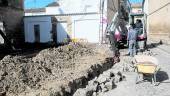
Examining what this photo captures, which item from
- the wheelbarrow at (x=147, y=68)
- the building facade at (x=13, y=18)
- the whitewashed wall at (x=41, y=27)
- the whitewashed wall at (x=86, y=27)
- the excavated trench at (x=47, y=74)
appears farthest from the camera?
the whitewashed wall at (x=41, y=27)

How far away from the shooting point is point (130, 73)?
14.7 metres

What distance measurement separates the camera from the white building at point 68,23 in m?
32.2

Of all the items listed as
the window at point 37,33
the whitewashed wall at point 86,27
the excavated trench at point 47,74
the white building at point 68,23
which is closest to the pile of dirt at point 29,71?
the excavated trench at point 47,74

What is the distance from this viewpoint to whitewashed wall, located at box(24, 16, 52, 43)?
33594 millimetres

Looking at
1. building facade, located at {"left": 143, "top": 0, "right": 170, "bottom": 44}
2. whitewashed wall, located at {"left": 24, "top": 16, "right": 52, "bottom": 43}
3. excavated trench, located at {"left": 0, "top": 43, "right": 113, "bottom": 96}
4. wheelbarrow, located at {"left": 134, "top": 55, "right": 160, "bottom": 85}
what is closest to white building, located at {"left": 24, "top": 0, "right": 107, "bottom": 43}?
whitewashed wall, located at {"left": 24, "top": 16, "right": 52, "bottom": 43}

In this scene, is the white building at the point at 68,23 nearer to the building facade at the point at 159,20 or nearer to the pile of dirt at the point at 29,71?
the building facade at the point at 159,20

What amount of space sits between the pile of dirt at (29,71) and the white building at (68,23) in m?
16.1

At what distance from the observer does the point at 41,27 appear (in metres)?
33.8

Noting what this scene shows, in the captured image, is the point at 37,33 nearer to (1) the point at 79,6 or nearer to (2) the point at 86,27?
(1) the point at 79,6

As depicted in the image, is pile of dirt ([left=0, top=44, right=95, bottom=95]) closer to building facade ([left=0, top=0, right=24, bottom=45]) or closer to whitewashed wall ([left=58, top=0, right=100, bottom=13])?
building facade ([left=0, top=0, right=24, bottom=45])

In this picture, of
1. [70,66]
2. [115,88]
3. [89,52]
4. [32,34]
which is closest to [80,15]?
[32,34]

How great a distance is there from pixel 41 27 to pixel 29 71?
73.0 ft

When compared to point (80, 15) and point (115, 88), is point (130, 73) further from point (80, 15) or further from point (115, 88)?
point (80, 15)

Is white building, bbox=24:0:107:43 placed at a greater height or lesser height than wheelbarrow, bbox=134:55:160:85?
greater
